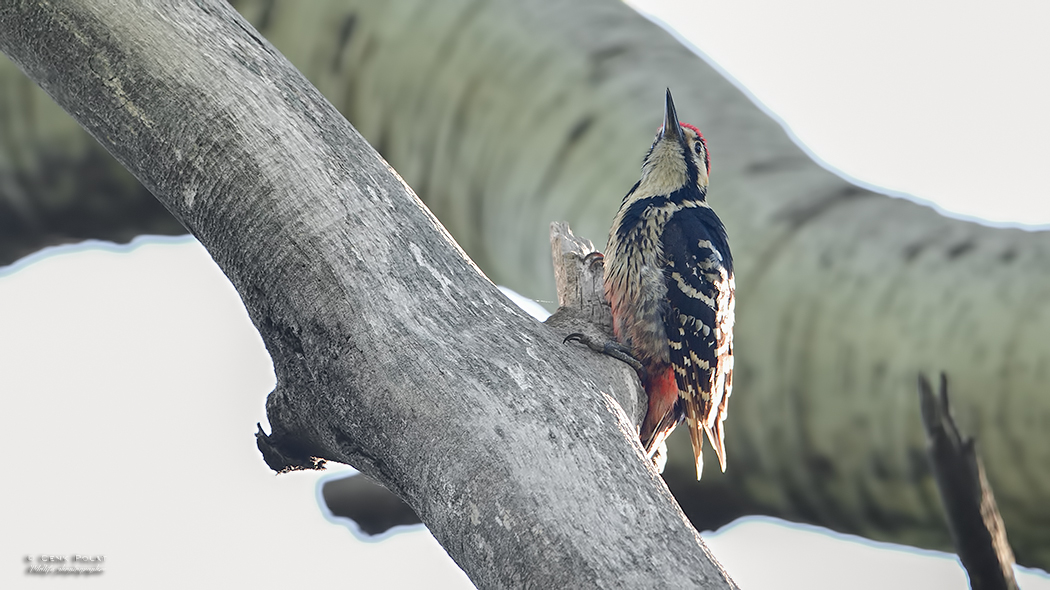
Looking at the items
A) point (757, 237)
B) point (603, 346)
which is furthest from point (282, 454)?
point (757, 237)

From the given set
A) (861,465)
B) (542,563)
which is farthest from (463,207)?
(542,563)

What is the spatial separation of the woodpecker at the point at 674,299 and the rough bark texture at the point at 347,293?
59 centimetres

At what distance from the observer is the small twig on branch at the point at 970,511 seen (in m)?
2.04

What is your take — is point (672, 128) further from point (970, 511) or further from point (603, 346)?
point (970, 511)

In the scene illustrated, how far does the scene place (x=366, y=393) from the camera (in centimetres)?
139

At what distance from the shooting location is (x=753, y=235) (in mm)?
2744

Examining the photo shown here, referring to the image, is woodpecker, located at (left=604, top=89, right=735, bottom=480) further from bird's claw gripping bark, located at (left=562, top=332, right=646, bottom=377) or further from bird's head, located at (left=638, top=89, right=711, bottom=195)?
bird's claw gripping bark, located at (left=562, top=332, right=646, bottom=377)

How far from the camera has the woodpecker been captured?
2.21m

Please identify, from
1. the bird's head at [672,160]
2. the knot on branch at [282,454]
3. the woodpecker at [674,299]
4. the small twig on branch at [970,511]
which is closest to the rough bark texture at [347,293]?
the knot on branch at [282,454]

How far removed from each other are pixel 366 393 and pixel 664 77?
189 centimetres

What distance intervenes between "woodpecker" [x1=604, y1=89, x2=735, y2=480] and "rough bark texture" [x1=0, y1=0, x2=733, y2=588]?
589 mm

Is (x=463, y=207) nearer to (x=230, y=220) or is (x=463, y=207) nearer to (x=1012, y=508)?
(x=230, y=220)

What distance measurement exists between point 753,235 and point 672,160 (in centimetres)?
36

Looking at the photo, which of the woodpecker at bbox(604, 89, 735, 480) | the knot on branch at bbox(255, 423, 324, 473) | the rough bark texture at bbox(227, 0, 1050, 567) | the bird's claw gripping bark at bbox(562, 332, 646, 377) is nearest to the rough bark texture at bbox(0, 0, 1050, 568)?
the rough bark texture at bbox(227, 0, 1050, 567)
